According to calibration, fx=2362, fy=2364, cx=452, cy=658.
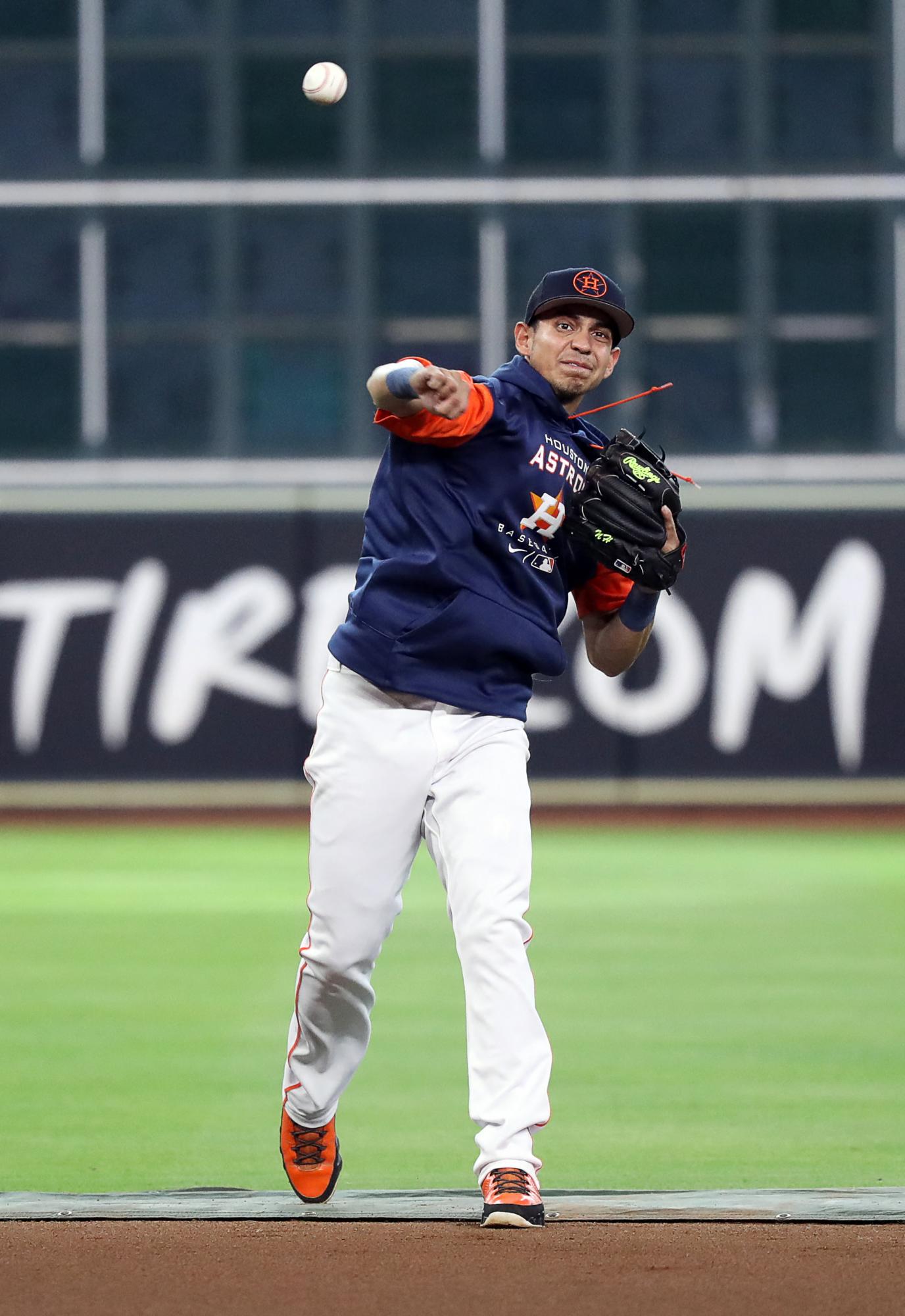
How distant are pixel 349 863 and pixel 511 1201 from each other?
803mm

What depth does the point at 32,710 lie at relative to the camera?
52.3 ft

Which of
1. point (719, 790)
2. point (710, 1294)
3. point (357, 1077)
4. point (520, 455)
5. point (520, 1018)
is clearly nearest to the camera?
point (710, 1294)

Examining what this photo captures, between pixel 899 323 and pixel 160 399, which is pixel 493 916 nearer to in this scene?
pixel 160 399

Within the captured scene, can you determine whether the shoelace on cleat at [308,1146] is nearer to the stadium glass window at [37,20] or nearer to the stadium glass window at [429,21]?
the stadium glass window at [429,21]

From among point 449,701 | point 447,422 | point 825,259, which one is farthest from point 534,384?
point 825,259

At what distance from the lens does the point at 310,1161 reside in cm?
508

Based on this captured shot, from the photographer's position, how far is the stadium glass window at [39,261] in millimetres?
18156

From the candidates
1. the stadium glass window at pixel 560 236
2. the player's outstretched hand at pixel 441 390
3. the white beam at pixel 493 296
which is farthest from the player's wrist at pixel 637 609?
the stadium glass window at pixel 560 236

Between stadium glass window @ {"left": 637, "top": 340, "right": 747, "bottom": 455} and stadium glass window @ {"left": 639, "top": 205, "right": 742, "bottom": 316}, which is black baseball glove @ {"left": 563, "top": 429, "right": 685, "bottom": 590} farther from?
stadium glass window @ {"left": 639, "top": 205, "right": 742, "bottom": 316}

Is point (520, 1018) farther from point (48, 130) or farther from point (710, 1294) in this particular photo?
point (48, 130)

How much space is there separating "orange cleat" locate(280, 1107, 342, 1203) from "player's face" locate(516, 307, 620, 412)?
1.73m

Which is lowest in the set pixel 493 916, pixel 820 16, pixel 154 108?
pixel 493 916

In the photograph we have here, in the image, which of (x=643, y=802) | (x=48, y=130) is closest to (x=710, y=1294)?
(x=643, y=802)

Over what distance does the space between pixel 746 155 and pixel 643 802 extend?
17.4 feet
